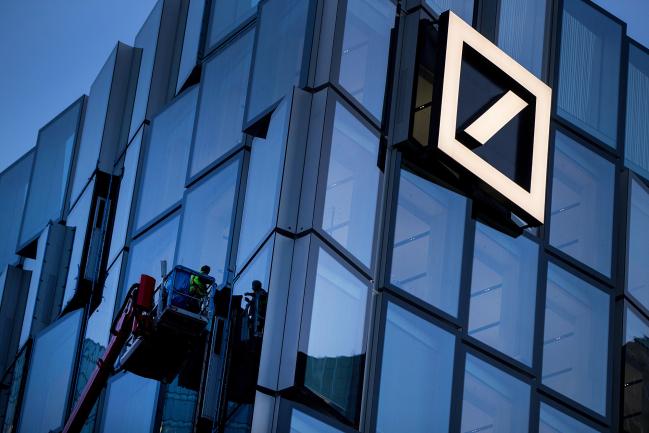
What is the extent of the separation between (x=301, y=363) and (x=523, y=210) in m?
7.99

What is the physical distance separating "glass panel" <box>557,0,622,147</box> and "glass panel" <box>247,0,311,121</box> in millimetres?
7915

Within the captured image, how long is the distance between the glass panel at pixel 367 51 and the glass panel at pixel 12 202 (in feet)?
73.2

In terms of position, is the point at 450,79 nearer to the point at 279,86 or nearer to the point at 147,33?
the point at 279,86

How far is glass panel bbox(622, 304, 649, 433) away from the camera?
120 ft

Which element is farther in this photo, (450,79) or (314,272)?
(450,79)

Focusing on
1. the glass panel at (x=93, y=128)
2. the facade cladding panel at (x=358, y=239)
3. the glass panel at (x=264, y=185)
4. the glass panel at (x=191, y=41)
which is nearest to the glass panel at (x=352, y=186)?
the facade cladding panel at (x=358, y=239)

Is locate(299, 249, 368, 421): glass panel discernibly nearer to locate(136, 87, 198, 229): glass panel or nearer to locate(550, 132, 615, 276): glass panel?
locate(136, 87, 198, 229): glass panel

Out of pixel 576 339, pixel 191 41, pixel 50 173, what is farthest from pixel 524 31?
pixel 50 173

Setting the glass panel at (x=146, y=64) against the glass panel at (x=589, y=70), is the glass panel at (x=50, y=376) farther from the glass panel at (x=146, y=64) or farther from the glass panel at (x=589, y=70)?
the glass panel at (x=589, y=70)

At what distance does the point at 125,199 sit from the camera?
1623 inches

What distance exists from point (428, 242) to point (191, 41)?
34.3 ft

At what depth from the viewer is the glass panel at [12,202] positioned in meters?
54.3

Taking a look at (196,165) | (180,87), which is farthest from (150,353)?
(180,87)

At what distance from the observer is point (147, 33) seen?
149 feet
